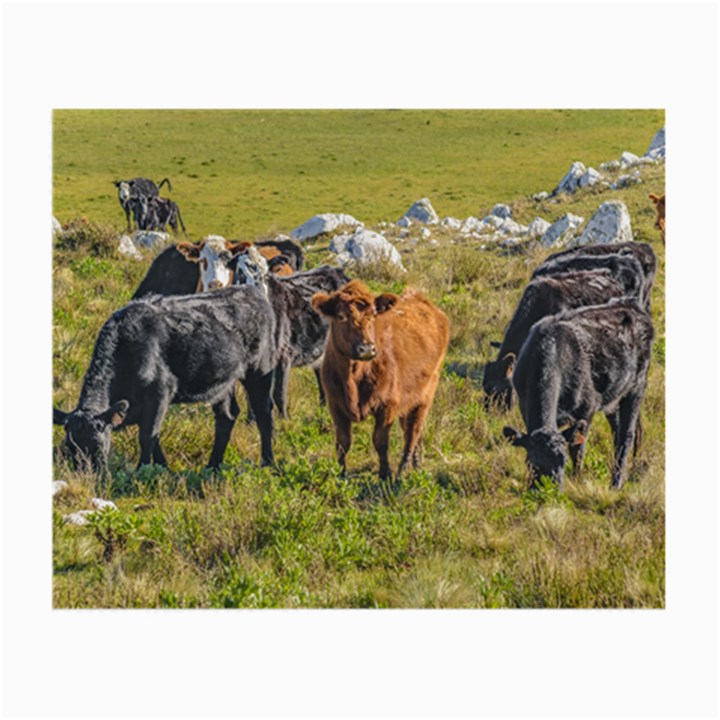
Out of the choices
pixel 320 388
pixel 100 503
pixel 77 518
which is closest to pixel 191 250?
pixel 320 388

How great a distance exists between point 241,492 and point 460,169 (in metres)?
3.18

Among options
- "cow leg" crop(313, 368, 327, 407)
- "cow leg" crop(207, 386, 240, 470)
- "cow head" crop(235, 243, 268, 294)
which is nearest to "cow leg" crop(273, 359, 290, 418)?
"cow leg" crop(313, 368, 327, 407)

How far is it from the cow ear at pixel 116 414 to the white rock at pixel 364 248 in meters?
2.64

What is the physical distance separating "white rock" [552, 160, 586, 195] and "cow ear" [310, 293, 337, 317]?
7.29 feet

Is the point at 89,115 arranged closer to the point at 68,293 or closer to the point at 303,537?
the point at 68,293

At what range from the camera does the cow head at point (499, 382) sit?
9172 mm

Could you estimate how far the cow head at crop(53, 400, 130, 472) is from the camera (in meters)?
8.05

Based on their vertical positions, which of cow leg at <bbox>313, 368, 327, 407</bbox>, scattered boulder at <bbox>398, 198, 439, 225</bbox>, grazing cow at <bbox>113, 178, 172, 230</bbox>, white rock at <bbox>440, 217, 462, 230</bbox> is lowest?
cow leg at <bbox>313, 368, 327, 407</bbox>

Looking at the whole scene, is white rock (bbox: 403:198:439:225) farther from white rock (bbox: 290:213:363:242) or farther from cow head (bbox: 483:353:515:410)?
cow head (bbox: 483:353:515:410)

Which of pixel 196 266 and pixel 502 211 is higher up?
pixel 502 211

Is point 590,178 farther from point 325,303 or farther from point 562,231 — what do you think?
point 325,303

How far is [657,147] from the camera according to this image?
8.75m

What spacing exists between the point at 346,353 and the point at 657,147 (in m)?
2.82
